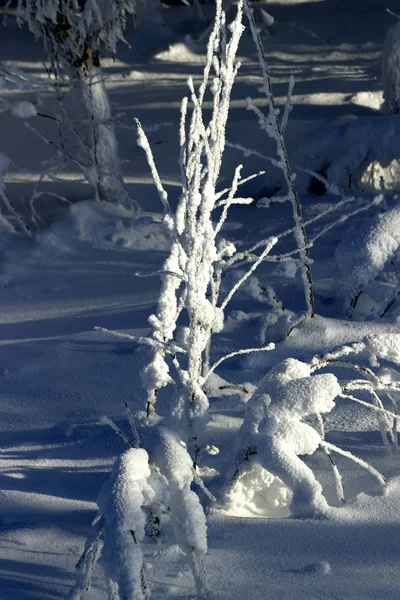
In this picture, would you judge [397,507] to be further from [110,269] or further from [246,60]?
[246,60]

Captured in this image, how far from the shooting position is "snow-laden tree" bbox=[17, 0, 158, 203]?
5.82 m

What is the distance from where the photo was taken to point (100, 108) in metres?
6.42

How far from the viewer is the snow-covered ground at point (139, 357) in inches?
96.4

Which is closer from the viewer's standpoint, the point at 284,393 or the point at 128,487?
the point at 128,487

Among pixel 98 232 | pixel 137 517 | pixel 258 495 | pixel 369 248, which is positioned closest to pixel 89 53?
pixel 98 232

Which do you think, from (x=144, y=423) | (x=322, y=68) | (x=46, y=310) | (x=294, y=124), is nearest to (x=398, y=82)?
(x=294, y=124)

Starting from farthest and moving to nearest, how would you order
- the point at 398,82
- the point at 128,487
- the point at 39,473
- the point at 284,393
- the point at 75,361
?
the point at 398,82 < the point at 75,361 < the point at 39,473 < the point at 284,393 < the point at 128,487

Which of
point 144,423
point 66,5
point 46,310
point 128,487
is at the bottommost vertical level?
point 46,310

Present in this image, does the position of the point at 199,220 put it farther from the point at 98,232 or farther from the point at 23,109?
the point at 23,109

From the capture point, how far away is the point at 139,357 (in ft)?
13.9

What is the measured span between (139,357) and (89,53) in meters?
2.91

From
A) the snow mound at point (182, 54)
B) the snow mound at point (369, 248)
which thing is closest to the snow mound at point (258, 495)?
the snow mound at point (369, 248)

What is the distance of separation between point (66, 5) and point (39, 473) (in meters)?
3.80

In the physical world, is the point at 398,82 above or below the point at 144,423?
above
